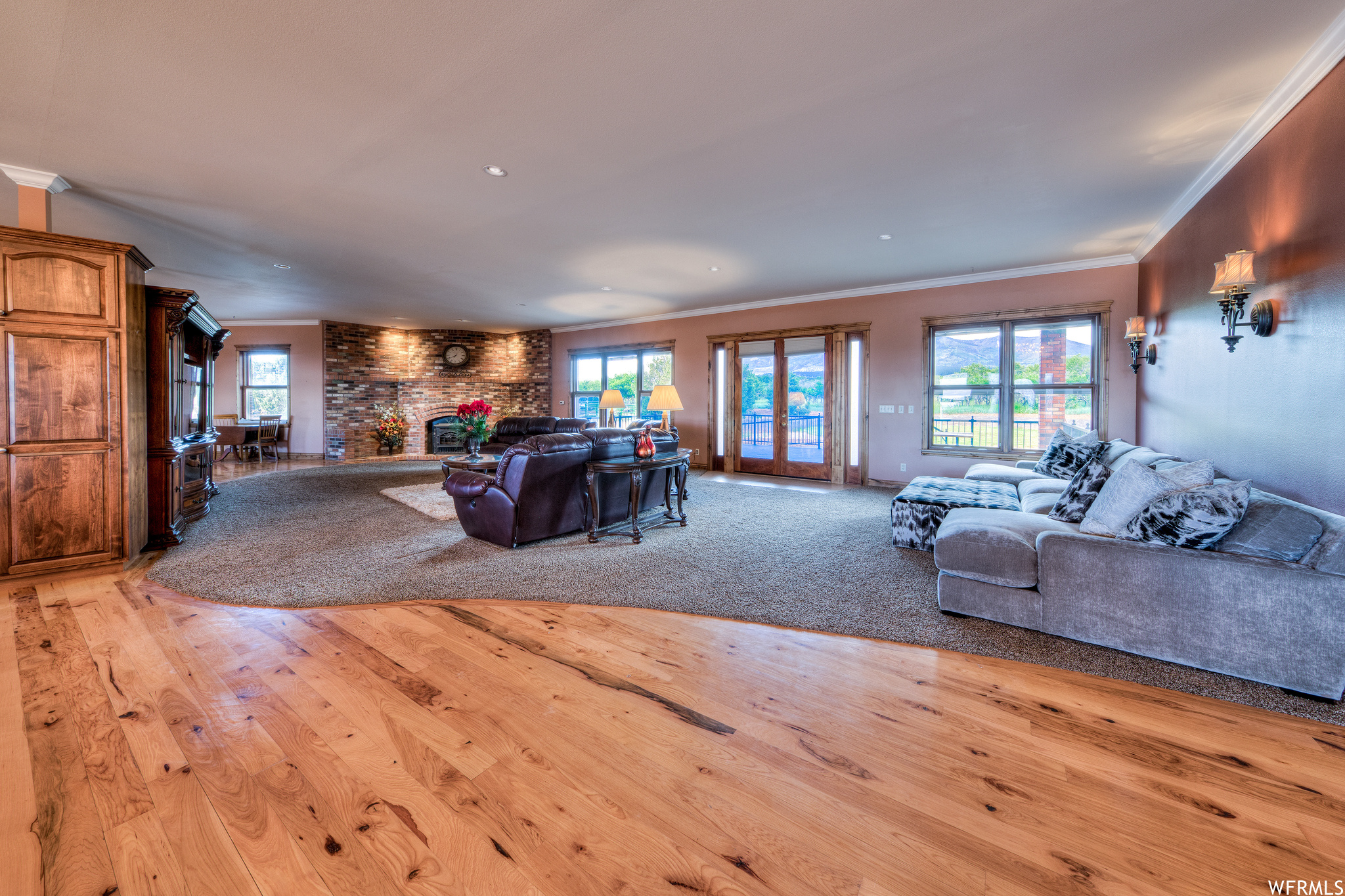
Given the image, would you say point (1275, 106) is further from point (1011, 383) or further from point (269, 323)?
point (269, 323)

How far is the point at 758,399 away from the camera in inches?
314

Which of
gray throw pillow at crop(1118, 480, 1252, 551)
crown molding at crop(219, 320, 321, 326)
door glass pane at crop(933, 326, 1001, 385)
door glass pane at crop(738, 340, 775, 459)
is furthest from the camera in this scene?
crown molding at crop(219, 320, 321, 326)

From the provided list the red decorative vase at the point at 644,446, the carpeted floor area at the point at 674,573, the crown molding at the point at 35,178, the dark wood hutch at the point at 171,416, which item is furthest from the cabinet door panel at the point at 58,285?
the red decorative vase at the point at 644,446

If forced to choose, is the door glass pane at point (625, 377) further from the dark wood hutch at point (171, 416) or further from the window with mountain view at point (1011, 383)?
the dark wood hutch at point (171, 416)

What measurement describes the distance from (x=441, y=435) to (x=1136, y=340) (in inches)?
425

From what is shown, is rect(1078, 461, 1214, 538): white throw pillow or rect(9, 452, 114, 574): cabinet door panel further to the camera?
rect(9, 452, 114, 574): cabinet door panel

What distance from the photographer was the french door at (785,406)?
739 centimetres

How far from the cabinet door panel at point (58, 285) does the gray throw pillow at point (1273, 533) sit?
236 inches

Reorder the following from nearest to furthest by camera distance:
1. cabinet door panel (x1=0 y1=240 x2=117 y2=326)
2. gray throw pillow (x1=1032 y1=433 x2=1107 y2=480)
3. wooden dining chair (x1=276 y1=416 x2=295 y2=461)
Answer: cabinet door panel (x1=0 y1=240 x2=117 y2=326) → gray throw pillow (x1=1032 y1=433 x2=1107 y2=480) → wooden dining chair (x1=276 y1=416 x2=295 y2=461)

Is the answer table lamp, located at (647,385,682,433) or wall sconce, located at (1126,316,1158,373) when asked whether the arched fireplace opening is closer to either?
table lamp, located at (647,385,682,433)

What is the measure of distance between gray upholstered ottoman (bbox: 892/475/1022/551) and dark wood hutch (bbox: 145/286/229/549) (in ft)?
17.3

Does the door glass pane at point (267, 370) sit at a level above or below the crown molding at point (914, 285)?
below

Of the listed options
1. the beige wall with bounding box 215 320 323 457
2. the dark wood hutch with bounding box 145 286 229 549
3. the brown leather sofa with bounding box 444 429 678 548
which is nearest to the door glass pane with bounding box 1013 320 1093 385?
the brown leather sofa with bounding box 444 429 678 548

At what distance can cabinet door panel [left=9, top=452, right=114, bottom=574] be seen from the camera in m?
3.10
